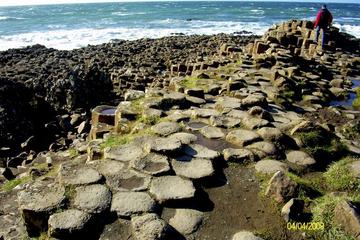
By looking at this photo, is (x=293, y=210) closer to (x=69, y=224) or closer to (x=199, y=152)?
(x=199, y=152)

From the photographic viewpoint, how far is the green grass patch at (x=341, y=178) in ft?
12.4

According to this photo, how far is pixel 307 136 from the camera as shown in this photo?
4.82 metres

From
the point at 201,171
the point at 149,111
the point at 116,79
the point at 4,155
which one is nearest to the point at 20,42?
the point at 116,79

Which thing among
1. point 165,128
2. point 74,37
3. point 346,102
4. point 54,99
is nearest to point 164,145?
point 165,128

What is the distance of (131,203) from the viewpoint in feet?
11.2

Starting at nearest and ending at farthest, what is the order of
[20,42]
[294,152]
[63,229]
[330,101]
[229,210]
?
[63,229]
[229,210]
[294,152]
[330,101]
[20,42]

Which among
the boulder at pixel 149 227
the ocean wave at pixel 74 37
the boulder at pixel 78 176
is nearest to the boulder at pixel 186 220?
the boulder at pixel 149 227

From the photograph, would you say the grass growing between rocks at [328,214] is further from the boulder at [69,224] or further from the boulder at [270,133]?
the boulder at [69,224]

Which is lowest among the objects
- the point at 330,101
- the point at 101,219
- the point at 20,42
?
the point at 20,42

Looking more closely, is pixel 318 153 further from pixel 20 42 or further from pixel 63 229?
pixel 20 42

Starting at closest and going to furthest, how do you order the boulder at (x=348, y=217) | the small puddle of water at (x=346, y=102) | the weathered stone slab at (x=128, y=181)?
the boulder at (x=348, y=217), the weathered stone slab at (x=128, y=181), the small puddle of water at (x=346, y=102)

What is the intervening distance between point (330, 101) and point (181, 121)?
12.4ft
